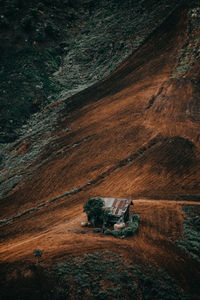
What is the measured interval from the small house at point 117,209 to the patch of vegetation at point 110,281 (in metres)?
3.08

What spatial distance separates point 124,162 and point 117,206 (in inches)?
247

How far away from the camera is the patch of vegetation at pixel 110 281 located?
8.63 metres

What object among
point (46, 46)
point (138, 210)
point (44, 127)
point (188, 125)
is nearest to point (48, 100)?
point (44, 127)

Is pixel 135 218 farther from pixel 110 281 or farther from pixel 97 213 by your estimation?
pixel 110 281

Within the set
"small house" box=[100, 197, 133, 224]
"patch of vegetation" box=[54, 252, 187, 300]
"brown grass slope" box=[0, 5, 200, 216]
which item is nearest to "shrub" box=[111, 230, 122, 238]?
"small house" box=[100, 197, 133, 224]

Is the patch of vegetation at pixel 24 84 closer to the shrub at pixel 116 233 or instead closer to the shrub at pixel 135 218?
the shrub at pixel 135 218

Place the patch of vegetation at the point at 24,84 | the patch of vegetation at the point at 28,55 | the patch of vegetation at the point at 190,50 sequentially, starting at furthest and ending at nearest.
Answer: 1. the patch of vegetation at the point at 28,55
2. the patch of vegetation at the point at 24,84
3. the patch of vegetation at the point at 190,50

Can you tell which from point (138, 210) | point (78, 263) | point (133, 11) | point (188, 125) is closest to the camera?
point (78, 263)

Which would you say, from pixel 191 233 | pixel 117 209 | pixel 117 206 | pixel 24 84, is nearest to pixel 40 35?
pixel 24 84

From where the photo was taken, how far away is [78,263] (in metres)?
9.85

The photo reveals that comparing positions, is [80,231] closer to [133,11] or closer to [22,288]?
[22,288]

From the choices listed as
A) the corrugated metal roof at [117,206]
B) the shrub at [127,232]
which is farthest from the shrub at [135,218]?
the shrub at [127,232]

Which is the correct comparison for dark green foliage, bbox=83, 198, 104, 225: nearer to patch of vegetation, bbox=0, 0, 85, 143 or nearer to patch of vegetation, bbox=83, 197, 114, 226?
patch of vegetation, bbox=83, 197, 114, 226

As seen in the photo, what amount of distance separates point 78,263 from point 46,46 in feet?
121
